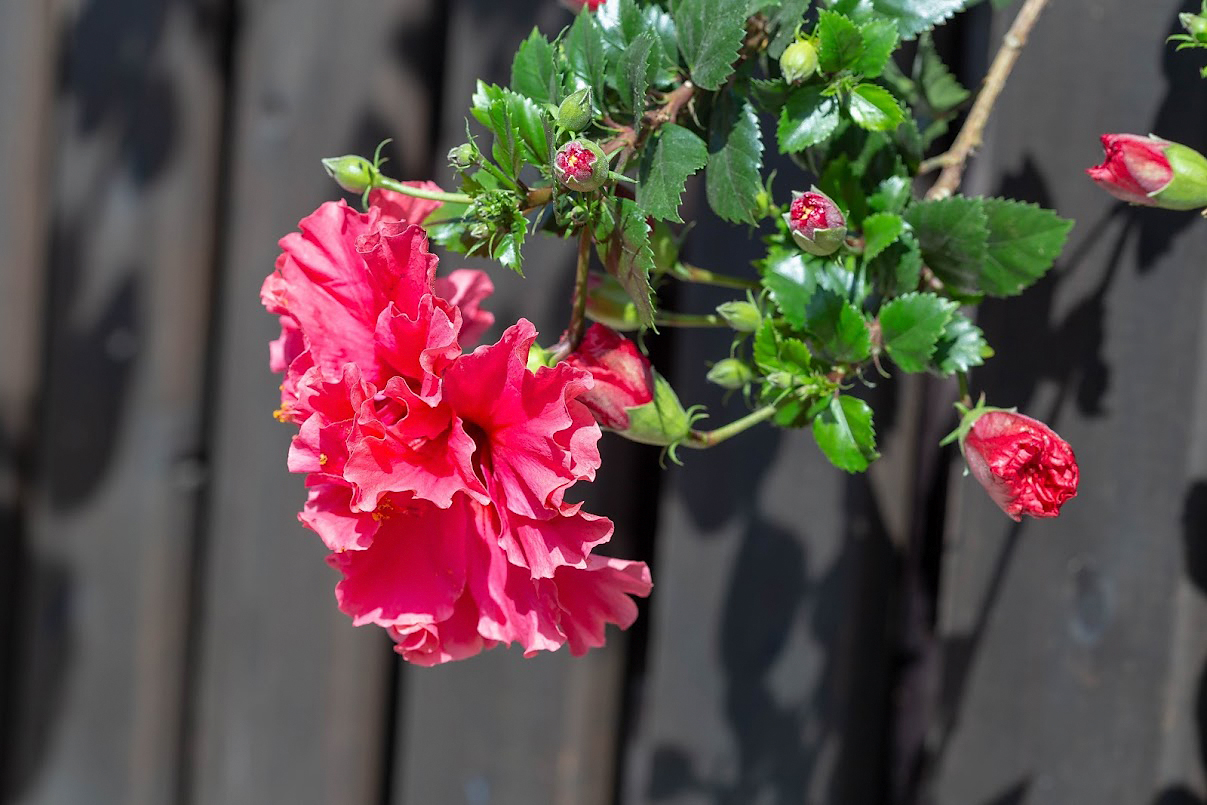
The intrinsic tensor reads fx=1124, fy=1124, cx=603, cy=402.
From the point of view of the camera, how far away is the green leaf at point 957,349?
0.58m

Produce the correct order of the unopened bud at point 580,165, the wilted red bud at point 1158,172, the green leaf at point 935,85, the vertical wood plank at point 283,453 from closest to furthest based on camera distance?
the unopened bud at point 580,165, the wilted red bud at point 1158,172, the green leaf at point 935,85, the vertical wood plank at point 283,453

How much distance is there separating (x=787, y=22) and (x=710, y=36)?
5cm

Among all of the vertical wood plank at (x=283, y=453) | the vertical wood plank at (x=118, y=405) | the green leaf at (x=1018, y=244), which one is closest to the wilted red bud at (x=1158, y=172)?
the green leaf at (x=1018, y=244)

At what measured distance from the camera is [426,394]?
0.51 m

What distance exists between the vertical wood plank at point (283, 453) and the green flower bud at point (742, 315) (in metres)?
0.62

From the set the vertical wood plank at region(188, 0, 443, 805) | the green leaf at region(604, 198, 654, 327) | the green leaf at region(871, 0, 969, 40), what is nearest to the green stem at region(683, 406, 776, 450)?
the green leaf at region(604, 198, 654, 327)

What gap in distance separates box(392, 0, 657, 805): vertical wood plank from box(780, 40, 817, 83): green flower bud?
1.62 ft

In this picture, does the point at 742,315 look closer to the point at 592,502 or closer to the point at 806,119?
the point at 806,119

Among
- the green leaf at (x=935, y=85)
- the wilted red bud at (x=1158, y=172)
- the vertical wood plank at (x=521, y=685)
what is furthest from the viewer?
the vertical wood plank at (x=521, y=685)

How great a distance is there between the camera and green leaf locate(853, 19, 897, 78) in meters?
0.55

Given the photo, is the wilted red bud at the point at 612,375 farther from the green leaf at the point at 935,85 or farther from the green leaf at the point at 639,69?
the green leaf at the point at 935,85

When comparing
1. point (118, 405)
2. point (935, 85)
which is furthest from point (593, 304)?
point (118, 405)

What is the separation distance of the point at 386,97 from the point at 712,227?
0.40 meters

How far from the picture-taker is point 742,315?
1.99 ft
